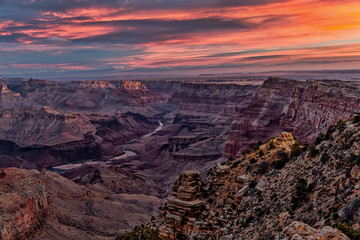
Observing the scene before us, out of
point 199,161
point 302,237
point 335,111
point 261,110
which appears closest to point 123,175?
point 199,161

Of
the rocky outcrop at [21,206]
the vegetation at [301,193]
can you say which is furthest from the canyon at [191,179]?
the vegetation at [301,193]

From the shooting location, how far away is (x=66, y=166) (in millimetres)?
168250

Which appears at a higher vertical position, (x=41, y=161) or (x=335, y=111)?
(x=335, y=111)

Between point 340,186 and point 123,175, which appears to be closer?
point 340,186

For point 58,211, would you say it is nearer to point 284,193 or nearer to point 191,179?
Result: point 191,179

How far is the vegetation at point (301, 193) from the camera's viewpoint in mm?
19237

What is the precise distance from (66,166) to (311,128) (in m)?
132

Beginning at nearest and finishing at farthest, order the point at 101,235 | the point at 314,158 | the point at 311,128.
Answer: the point at 314,158 → the point at 101,235 → the point at 311,128

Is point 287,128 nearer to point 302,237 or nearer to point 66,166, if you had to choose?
point 302,237

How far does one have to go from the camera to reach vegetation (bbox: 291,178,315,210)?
1924 cm

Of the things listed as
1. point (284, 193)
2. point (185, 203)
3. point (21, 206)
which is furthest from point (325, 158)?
point (21, 206)

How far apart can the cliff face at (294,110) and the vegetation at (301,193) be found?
146 feet

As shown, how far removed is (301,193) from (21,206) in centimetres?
4989

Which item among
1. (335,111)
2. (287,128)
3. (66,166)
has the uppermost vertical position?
(335,111)
